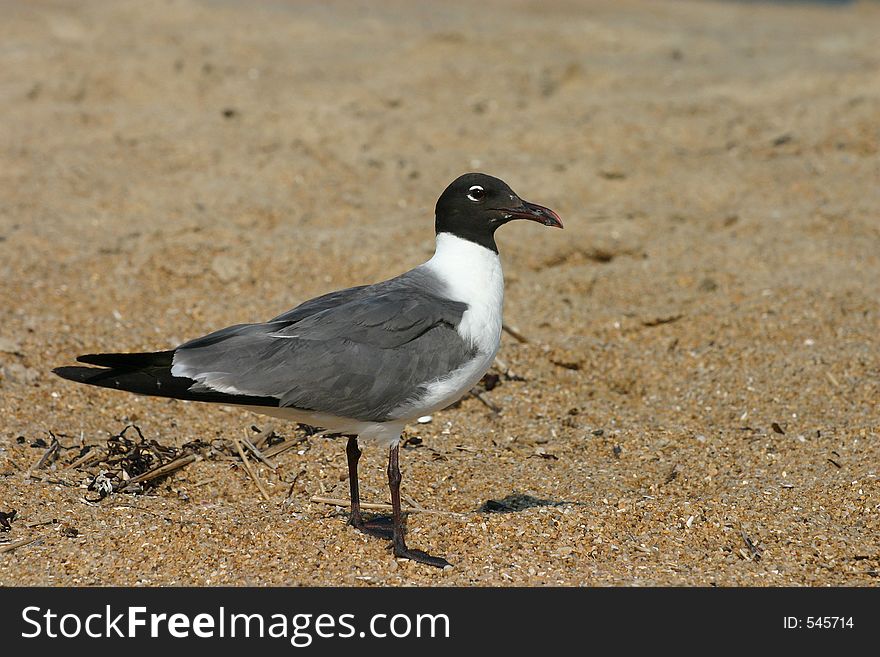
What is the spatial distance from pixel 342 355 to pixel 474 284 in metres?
0.75

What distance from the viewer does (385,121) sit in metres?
10.1

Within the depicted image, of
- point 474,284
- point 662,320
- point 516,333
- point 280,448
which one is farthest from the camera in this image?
point 662,320

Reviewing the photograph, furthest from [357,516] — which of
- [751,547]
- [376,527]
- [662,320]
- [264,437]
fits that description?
[662,320]

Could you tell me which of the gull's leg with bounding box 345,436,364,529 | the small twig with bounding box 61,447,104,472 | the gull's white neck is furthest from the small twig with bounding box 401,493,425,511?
the small twig with bounding box 61,447,104,472

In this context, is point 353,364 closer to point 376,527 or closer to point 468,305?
point 468,305

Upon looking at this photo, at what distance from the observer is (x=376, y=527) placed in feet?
15.5

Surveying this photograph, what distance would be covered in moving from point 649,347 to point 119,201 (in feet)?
14.2

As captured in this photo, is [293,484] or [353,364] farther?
[293,484]

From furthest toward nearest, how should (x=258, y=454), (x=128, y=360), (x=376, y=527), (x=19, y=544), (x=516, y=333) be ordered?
(x=516, y=333), (x=258, y=454), (x=376, y=527), (x=19, y=544), (x=128, y=360)

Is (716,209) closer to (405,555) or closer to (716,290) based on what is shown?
(716,290)

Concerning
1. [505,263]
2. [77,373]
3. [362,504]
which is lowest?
[362,504]

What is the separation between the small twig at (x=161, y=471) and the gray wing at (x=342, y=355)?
2.94 feet

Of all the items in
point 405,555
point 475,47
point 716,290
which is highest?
point 475,47

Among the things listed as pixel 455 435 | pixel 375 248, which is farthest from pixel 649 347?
pixel 375 248
